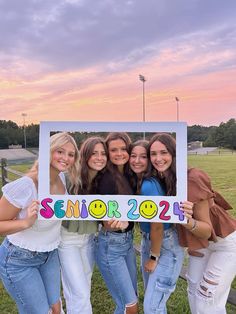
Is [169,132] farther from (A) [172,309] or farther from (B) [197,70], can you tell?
(B) [197,70]

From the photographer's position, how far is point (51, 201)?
8.65 ft

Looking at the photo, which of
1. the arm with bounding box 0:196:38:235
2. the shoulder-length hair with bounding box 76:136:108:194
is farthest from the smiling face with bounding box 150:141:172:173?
the arm with bounding box 0:196:38:235

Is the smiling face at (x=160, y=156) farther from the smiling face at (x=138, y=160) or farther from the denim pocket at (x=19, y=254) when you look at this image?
the denim pocket at (x=19, y=254)

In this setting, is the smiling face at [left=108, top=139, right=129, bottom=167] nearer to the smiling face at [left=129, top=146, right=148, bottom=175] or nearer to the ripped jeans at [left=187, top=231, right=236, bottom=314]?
the smiling face at [left=129, top=146, right=148, bottom=175]

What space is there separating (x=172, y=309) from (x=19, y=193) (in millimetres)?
2400

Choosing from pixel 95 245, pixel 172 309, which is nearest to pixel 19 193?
pixel 95 245

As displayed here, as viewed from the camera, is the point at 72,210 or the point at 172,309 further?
the point at 172,309

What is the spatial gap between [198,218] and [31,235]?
1112 mm

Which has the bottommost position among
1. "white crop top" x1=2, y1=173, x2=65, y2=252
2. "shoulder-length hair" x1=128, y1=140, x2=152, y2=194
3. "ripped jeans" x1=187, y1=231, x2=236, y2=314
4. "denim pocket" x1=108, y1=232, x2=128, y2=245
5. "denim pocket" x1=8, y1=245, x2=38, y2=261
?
"ripped jeans" x1=187, y1=231, x2=236, y2=314

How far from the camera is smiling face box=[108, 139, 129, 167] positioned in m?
2.67

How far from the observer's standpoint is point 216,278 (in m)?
2.79

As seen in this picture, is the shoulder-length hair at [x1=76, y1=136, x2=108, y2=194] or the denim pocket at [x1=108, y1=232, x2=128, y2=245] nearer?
the shoulder-length hair at [x1=76, y1=136, x2=108, y2=194]

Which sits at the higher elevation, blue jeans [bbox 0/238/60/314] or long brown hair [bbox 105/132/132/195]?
long brown hair [bbox 105/132/132/195]

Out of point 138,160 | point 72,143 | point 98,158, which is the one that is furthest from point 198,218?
point 72,143
